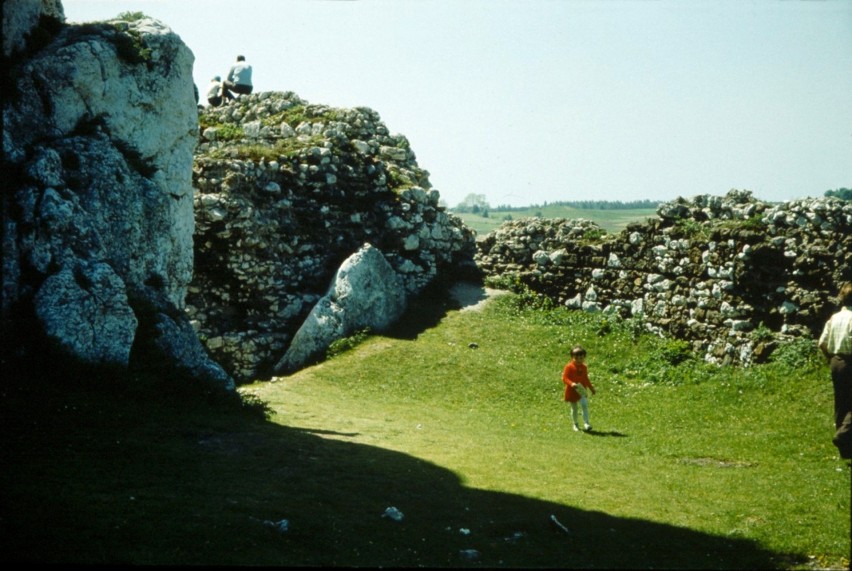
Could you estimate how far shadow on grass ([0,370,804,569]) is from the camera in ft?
24.1

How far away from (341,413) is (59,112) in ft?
29.9

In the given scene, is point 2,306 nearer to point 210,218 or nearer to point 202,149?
point 210,218

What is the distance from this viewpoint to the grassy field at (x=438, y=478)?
7.84 metres

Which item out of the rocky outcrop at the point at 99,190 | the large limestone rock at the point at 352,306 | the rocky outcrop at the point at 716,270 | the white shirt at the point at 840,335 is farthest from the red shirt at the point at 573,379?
the large limestone rock at the point at 352,306

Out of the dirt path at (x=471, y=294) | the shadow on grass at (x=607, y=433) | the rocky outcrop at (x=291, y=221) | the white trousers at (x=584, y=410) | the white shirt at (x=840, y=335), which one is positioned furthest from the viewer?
the dirt path at (x=471, y=294)

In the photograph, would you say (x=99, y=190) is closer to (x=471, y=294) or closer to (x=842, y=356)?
A: (x=842, y=356)

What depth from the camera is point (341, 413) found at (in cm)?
1802

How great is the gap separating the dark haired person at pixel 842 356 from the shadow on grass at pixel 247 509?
4.74m

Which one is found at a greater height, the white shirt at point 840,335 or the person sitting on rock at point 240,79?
the person sitting on rock at point 240,79

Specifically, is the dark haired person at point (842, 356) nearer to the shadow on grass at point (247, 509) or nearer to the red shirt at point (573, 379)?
the shadow on grass at point (247, 509)

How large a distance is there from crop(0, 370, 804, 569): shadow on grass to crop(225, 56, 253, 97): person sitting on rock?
89.6 feet

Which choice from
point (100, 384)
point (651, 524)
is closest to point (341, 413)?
point (100, 384)

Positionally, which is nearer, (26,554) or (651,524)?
(26,554)

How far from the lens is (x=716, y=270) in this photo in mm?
22812
